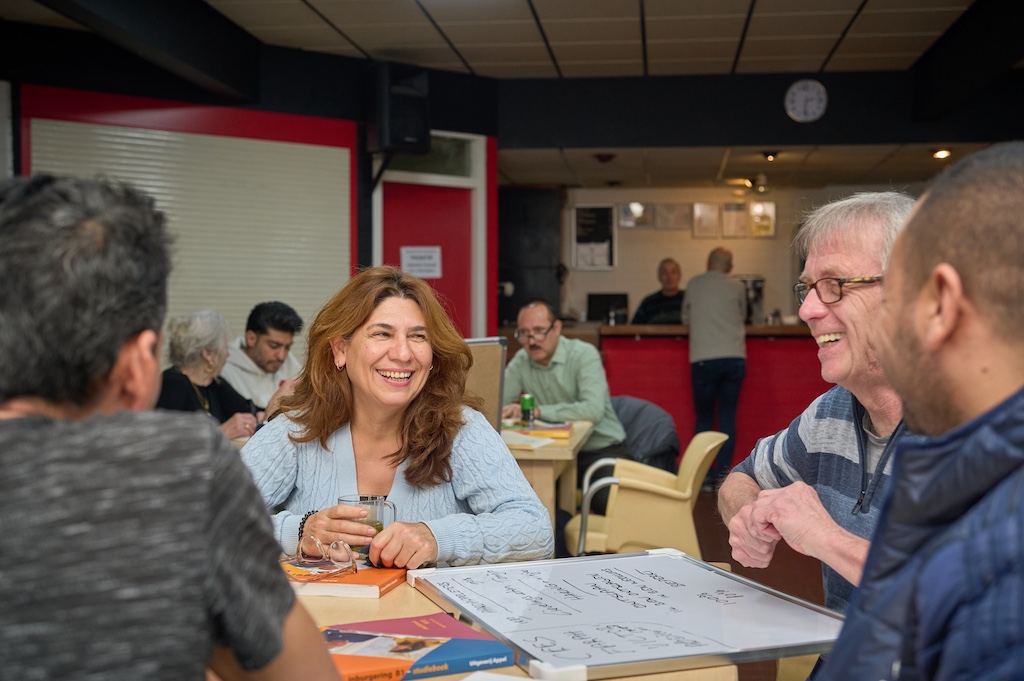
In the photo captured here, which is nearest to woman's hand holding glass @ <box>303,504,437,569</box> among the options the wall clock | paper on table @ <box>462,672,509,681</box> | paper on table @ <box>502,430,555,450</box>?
paper on table @ <box>462,672,509,681</box>

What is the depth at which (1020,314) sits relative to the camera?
82cm

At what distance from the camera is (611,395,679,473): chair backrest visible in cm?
474

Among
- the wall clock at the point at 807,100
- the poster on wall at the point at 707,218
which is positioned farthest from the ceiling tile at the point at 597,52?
the poster on wall at the point at 707,218

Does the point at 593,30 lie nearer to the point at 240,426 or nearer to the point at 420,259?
the point at 420,259

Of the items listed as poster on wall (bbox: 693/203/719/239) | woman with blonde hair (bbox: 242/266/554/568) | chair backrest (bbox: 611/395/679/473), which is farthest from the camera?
poster on wall (bbox: 693/203/719/239)

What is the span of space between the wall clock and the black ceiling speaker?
10.2ft

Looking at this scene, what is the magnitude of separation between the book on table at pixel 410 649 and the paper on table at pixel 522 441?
8.01 ft

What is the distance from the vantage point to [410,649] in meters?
1.29

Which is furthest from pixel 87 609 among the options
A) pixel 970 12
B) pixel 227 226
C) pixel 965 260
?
pixel 970 12

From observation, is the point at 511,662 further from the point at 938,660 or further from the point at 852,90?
the point at 852,90

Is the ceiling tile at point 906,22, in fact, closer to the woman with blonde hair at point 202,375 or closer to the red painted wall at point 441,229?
the red painted wall at point 441,229

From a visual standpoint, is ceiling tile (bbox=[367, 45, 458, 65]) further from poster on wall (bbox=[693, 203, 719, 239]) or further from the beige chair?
poster on wall (bbox=[693, 203, 719, 239])

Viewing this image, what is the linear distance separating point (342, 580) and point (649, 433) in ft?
11.2

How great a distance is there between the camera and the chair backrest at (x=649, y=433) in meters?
4.74
